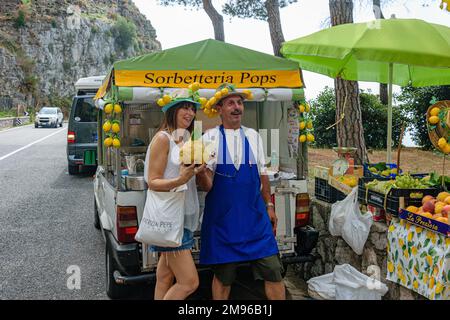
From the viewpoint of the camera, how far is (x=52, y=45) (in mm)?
71875

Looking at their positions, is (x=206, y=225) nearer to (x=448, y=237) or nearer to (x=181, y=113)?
(x=181, y=113)

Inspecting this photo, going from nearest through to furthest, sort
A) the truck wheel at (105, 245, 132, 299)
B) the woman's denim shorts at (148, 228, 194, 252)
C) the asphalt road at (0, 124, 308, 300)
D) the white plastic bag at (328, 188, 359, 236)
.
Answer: the woman's denim shorts at (148, 228, 194, 252), the truck wheel at (105, 245, 132, 299), the white plastic bag at (328, 188, 359, 236), the asphalt road at (0, 124, 308, 300)

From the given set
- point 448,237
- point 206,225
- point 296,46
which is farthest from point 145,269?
point 296,46

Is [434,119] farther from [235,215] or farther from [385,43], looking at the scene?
[235,215]

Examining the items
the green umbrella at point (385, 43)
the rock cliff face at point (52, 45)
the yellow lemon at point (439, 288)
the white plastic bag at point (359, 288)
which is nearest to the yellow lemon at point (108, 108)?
the green umbrella at point (385, 43)

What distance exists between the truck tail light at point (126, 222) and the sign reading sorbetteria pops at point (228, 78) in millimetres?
1146

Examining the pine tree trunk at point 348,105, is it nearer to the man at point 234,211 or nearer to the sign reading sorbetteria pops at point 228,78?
the sign reading sorbetteria pops at point 228,78

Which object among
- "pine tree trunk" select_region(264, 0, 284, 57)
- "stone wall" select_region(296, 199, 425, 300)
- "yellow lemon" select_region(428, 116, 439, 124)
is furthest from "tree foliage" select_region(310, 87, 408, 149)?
"yellow lemon" select_region(428, 116, 439, 124)

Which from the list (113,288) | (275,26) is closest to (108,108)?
(113,288)

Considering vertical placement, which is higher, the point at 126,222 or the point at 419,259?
the point at 126,222

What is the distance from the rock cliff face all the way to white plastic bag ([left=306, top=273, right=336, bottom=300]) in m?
57.7

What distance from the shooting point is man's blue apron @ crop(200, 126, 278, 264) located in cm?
358

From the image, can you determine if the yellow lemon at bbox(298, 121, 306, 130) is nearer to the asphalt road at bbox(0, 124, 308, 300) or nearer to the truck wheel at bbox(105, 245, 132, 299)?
the asphalt road at bbox(0, 124, 308, 300)

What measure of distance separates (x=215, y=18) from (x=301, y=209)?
36.9 ft
